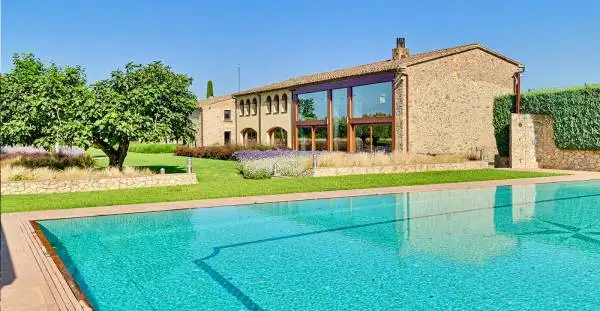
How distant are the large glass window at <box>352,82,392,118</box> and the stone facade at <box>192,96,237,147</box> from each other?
18.5m

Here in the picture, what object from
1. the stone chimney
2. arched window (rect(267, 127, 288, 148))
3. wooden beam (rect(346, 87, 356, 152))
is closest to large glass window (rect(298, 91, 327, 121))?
→ wooden beam (rect(346, 87, 356, 152))

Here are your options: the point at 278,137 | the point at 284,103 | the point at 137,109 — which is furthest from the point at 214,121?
the point at 137,109

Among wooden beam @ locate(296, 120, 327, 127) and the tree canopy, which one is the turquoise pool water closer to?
the tree canopy

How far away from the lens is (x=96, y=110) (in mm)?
17016

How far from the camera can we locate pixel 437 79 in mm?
27125

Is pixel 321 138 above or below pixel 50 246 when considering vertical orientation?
above

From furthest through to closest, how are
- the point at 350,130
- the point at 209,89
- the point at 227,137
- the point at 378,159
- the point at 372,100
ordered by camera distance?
1. the point at 209,89
2. the point at 227,137
3. the point at 350,130
4. the point at 372,100
5. the point at 378,159

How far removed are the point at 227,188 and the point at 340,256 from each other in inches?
335

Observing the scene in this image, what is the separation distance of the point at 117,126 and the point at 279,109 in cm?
2129

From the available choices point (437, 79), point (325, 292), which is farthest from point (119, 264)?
point (437, 79)

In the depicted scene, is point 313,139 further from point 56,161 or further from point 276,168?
point 56,161

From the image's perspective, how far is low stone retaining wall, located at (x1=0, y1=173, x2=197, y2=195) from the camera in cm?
1510

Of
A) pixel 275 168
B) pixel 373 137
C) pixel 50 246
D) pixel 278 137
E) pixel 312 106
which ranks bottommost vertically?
pixel 50 246

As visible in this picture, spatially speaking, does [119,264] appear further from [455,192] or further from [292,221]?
[455,192]
